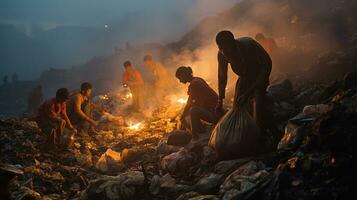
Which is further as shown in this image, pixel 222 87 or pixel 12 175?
pixel 222 87

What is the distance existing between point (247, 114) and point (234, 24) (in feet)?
50.0

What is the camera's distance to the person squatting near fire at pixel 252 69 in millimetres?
5219

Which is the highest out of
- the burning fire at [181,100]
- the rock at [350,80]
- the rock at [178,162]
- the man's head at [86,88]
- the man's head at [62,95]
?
the man's head at [86,88]

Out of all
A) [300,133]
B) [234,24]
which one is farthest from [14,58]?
[300,133]

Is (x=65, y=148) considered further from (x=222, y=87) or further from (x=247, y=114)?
(x=247, y=114)

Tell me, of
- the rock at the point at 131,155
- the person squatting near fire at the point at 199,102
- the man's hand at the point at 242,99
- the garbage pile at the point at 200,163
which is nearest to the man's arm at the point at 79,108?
the garbage pile at the point at 200,163

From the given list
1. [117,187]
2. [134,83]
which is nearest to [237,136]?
[117,187]

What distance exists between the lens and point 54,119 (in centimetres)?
849

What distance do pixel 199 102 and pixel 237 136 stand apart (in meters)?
1.96

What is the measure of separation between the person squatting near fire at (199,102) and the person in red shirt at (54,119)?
9.80 feet

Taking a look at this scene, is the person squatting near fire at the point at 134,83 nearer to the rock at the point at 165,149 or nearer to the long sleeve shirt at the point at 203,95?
the rock at the point at 165,149

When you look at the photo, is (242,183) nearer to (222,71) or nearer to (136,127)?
(222,71)

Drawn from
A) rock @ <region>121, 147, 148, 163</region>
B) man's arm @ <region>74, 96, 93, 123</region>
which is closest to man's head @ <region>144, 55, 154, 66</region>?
man's arm @ <region>74, 96, 93, 123</region>

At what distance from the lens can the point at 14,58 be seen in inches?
3164
